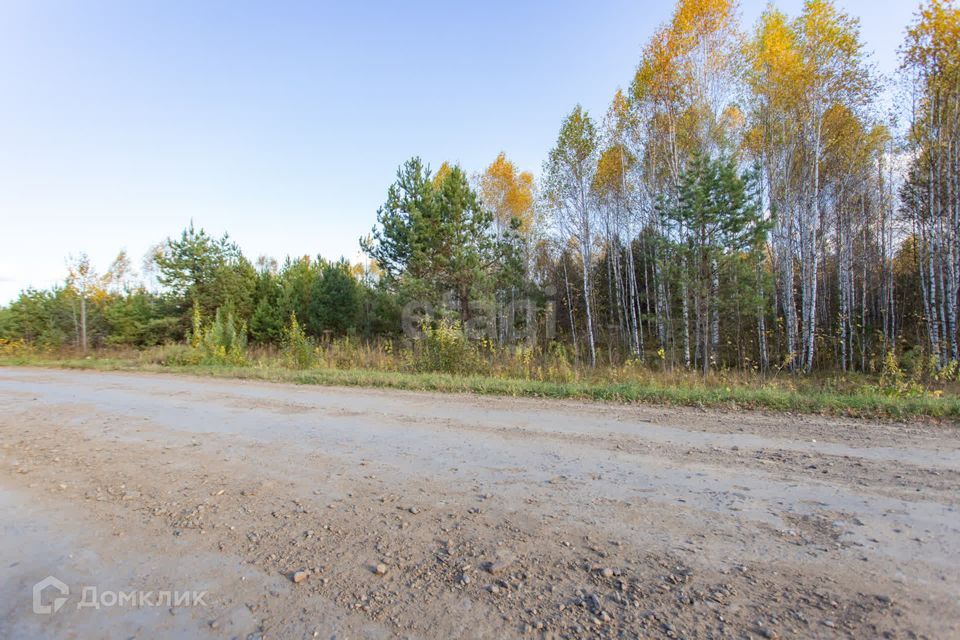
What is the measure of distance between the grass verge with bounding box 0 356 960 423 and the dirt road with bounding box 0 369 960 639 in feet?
2.81

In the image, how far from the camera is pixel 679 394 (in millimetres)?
7711

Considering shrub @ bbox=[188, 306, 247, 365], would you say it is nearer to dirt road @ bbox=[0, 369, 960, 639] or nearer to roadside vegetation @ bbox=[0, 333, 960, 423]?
roadside vegetation @ bbox=[0, 333, 960, 423]

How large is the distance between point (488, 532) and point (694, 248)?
14326 mm

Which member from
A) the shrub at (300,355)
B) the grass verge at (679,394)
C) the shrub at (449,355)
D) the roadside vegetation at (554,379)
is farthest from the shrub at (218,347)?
the shrub at (449,355)

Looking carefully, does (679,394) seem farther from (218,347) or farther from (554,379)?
(218,347)

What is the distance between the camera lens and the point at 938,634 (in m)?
1.93

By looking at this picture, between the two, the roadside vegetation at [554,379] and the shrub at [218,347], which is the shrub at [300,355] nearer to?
the roadside vegetation at [554,379]

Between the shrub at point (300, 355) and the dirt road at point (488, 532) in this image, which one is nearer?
the dirt road at point (488, 532)

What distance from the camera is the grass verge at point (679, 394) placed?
6355 millimetres

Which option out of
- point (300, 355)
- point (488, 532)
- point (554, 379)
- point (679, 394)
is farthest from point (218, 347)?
point (488, 532)

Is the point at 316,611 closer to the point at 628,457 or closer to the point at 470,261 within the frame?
the point at 628,457

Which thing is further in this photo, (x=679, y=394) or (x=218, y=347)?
(x=218, y=347)

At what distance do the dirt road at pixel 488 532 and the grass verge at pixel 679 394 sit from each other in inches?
33.7

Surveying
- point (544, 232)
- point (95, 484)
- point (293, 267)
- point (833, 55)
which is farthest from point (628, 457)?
point (293, 267)
